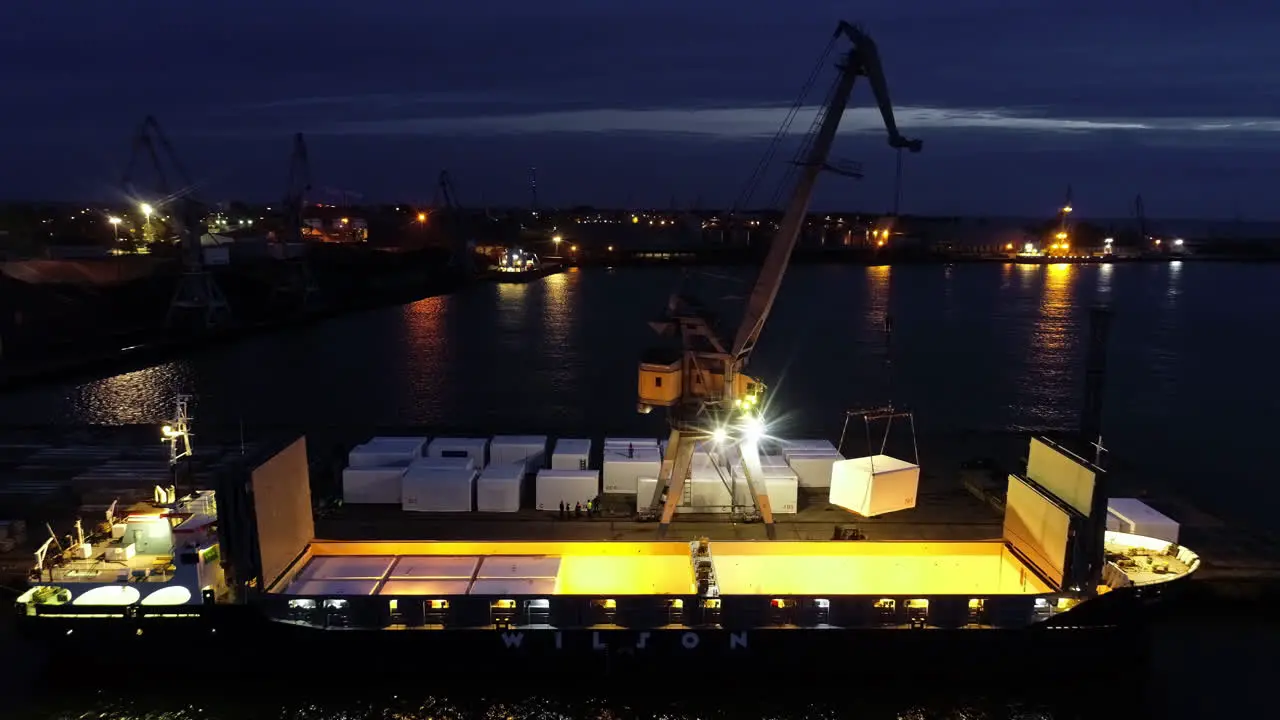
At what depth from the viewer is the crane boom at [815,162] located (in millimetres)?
15227

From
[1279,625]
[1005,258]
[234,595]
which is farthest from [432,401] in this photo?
[1005,258]

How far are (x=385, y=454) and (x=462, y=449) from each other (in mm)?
2106

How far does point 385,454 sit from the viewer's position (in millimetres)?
21500

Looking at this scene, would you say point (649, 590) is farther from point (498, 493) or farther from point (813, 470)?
point (813, 470)

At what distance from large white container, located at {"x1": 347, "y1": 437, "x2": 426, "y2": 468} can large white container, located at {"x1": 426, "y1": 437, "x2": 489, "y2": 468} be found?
419 mm

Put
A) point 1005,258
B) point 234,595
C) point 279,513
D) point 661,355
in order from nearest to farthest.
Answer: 1. point 234,595
2. point 279,513
3. point 661,355
4. point 1005,258

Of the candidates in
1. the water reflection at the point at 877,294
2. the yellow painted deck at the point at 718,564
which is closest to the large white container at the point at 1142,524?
the yellow painted deck at the point at 718,564

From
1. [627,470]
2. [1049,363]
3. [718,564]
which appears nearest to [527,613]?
[718,564]

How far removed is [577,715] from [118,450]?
66.8ft

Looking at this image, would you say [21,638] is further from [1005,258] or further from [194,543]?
[1005,258]

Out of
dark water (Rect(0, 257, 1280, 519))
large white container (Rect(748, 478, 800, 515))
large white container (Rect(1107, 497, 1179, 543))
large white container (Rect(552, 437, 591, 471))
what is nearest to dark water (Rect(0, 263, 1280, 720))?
dark water (Rect(0, 257, 1280, 519))

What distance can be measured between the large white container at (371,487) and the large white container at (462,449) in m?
2.20

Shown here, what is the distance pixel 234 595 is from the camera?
13.0m

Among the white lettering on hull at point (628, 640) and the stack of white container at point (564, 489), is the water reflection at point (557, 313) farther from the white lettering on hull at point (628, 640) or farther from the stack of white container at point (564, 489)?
the white lettering on hull at point (628, 640)
